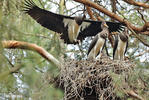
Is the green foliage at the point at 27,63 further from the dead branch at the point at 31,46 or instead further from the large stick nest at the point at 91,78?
the large stick nest at the point at 91,78

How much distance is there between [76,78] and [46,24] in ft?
7.04

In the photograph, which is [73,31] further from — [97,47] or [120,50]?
[120,50]

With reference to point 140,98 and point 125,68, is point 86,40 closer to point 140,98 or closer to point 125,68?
point 125,68

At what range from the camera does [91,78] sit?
499cm

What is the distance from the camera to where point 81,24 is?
696cm

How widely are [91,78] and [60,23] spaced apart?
2142 millimetres

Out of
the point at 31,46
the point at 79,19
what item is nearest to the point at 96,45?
the point at 79,19

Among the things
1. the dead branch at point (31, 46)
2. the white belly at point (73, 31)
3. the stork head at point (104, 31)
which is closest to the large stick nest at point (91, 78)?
the stork head at point (104, 31)

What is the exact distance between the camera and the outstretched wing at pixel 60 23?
644 centimetres

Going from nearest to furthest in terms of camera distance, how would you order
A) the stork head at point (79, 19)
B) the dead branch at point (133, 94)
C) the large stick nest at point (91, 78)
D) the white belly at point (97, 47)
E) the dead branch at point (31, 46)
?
the dead branch at point (31, 46)
the dead branch at point (133, 94)
the large stick nest at point (91, 78)
the white belly at point (97, 47)
the stork head at point (79, 19)

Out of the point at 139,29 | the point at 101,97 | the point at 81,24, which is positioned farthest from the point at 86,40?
the point at 101,97

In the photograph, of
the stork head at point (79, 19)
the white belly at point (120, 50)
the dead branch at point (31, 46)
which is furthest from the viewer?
the stork head at point (79, 19)

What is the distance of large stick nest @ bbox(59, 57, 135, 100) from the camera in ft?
15.9

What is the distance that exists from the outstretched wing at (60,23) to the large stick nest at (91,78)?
1.58 m
